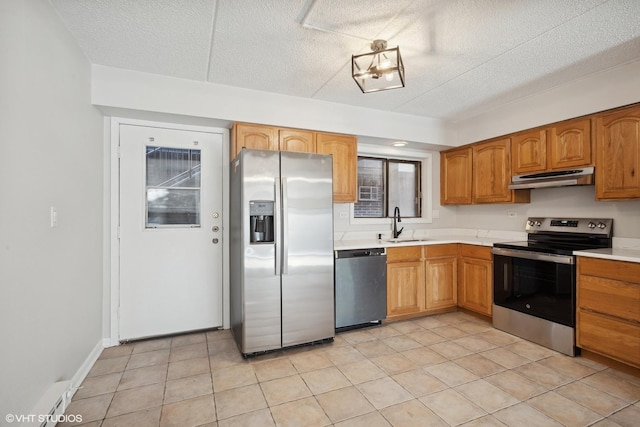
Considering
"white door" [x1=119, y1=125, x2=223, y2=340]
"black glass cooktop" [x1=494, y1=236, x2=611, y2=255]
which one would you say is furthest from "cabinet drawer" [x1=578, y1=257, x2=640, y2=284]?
"white door" [x1=119, y1=125, x2=223, y2=340]

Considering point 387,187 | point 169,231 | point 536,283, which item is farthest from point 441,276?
point 169,231

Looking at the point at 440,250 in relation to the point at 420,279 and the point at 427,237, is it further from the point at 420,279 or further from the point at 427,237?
the point at 427,237

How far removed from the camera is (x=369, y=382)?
2.26m

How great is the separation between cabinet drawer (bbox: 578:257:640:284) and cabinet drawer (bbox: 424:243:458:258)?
1320mm

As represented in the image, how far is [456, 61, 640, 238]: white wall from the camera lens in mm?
2622

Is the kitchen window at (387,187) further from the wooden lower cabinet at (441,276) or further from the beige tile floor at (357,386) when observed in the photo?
the beige tile floor at (357,386)

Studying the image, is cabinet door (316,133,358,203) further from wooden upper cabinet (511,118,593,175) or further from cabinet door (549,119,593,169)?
cabinet door (549,119,593,169)

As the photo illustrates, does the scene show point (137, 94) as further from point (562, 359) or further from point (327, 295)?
point (562, 359)

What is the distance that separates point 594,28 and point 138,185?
3.80 m

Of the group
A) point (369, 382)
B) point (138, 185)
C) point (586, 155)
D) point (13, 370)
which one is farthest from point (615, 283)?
point (138, 185)

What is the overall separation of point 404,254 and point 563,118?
2028 mm

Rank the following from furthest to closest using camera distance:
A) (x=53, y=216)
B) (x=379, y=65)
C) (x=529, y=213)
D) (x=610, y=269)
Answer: (x=529, y=213)
(x=610, y=269)
(x=379, y=65)
(x=53, y=216)

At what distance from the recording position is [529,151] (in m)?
3.33

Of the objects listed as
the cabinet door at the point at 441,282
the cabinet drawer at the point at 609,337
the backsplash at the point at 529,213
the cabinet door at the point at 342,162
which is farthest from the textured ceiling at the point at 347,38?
the cabinet drawer at the point at 609,337
